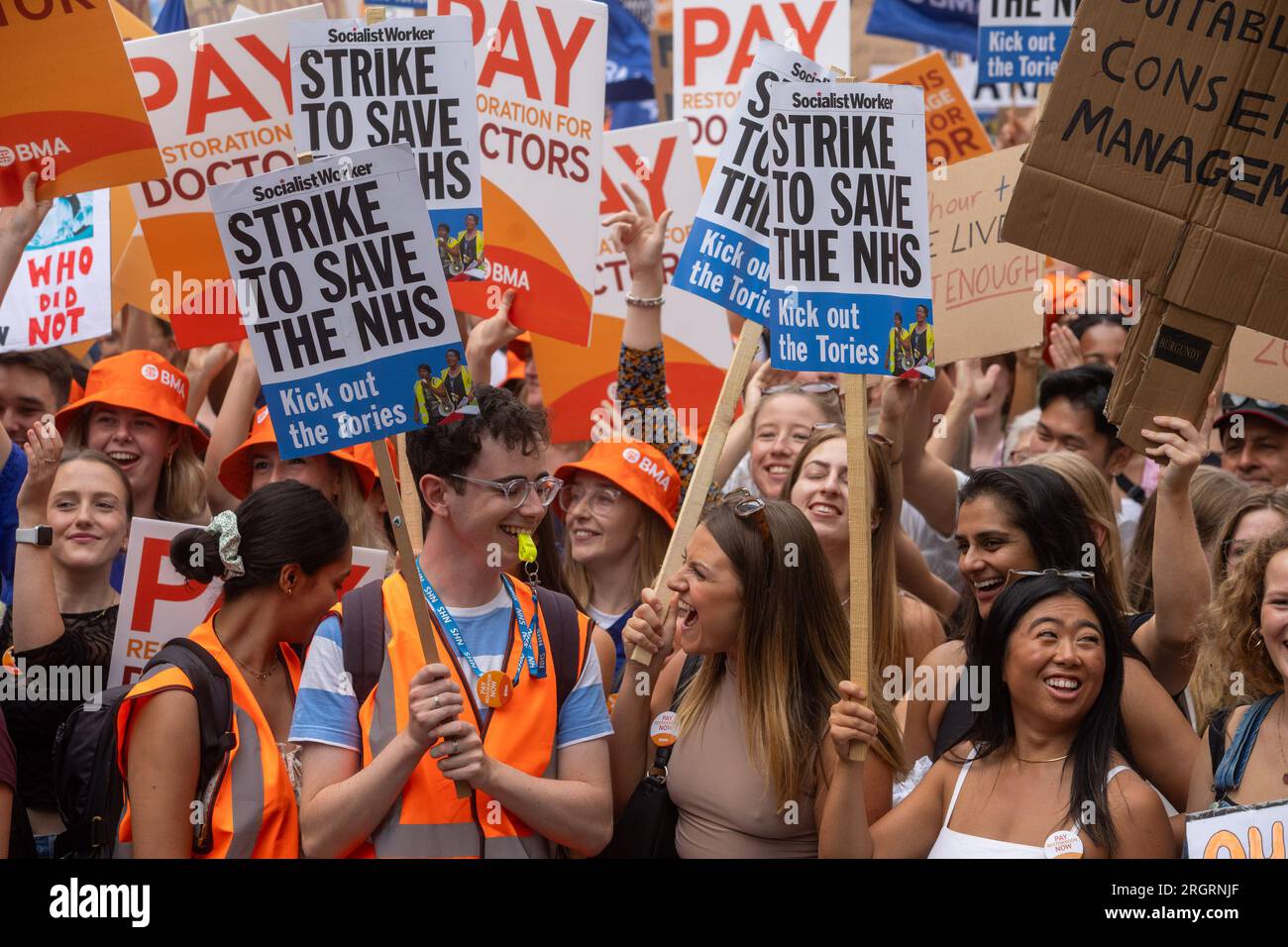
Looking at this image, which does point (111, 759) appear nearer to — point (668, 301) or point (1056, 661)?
point (1056, 661)

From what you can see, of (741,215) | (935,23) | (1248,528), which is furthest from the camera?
(935,23)

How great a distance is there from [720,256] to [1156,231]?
1.33m

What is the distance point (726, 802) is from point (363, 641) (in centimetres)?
103

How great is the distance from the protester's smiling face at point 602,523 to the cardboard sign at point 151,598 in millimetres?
879

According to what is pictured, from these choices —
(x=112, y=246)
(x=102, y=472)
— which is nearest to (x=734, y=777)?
(x=102, y=472)

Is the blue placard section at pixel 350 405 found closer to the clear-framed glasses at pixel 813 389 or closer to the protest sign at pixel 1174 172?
the protest sign at pixel 1174 172

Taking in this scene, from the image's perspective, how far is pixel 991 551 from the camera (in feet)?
15.5

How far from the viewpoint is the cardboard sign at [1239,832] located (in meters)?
3.62

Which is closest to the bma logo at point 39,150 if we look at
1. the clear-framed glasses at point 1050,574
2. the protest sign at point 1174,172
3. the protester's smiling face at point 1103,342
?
the protest sign at point 1174,172

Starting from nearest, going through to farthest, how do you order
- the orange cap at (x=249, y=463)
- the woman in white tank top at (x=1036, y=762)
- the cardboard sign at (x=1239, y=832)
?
the cardboard sign at (x=1239, y=832)
the woman in white tank top at (x=1036, y=762)
the orange cap at (x=249, y=463)

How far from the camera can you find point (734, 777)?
13.5ft

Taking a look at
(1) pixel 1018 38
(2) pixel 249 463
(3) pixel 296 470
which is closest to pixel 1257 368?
(1) pixel 1018 38

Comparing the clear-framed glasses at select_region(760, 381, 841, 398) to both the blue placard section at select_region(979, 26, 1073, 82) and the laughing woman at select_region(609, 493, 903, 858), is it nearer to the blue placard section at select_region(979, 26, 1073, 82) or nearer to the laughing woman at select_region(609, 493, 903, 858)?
the laughing woman at select_region(609, 493, 903, 858)
